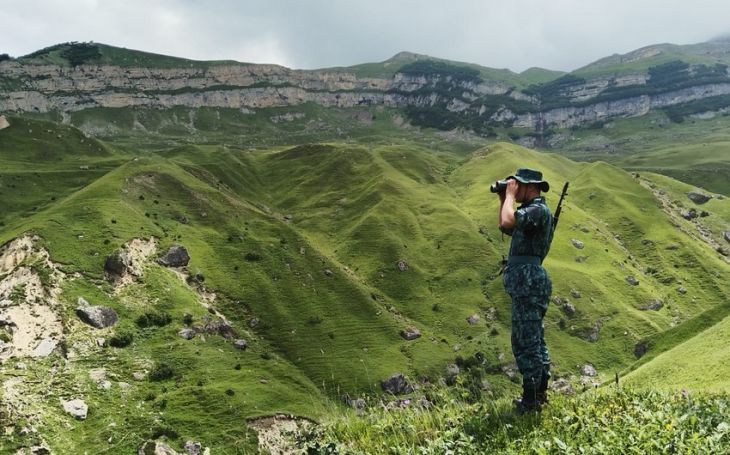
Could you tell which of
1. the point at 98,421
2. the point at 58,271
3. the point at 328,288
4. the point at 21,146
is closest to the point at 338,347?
the point at 328,288

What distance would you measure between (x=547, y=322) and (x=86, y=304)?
10894cm

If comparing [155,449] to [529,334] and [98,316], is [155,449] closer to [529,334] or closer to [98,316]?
[98,316]

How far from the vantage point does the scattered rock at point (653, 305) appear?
146m

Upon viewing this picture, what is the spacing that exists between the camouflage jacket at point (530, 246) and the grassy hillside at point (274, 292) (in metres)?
48.0

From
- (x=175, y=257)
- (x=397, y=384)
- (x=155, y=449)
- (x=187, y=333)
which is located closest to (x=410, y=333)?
(x=397, y=384)

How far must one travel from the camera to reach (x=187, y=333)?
105m

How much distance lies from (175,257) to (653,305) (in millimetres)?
131471

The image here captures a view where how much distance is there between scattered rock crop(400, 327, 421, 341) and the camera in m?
125

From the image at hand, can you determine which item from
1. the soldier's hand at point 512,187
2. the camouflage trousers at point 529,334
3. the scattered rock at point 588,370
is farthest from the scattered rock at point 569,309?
the soldier's hand at point 512,187

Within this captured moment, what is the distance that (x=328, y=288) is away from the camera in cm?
13500

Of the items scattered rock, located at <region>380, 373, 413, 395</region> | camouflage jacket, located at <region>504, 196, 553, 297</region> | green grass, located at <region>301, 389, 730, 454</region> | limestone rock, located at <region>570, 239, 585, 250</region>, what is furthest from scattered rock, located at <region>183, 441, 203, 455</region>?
limestone rock, located at <region>570, 239, 585, 250</region>

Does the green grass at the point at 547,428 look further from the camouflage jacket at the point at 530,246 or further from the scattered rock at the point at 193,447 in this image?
the scattered rock at the point at 193,447

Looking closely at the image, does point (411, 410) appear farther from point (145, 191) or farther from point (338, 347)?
point (145, 191)

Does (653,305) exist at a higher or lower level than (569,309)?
lower
